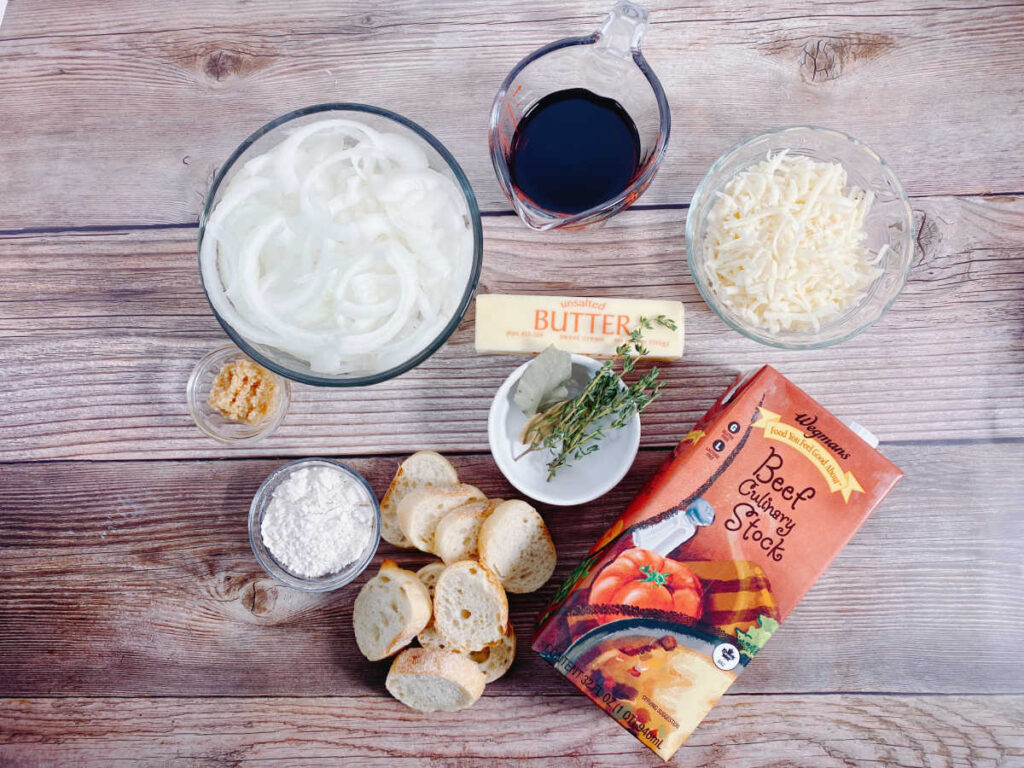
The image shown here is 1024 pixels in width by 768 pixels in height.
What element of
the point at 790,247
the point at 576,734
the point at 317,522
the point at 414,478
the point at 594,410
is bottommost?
the point at 576,734

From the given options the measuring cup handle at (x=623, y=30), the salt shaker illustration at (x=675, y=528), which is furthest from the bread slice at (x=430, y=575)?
the measuring cup handle at (x=623, y=30)

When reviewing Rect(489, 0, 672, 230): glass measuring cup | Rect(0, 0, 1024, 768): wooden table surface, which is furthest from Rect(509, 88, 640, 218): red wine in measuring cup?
Rect(0, 0, 1024, 768): wooden table surface

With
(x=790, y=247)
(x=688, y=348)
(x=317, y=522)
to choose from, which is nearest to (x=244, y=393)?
(x=317, y=522)

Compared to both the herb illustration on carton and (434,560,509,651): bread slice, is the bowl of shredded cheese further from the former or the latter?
(434,560,509,651): bread slice

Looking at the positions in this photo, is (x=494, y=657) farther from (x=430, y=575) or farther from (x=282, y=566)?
(x=282, y=566)

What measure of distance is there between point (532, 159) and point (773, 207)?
0.39 metres

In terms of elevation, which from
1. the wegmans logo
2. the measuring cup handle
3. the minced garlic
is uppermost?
the measuring cup handle

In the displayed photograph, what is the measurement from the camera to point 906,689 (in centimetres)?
128

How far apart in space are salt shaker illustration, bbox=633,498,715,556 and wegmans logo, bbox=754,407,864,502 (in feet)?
0.49

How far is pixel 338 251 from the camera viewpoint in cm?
103

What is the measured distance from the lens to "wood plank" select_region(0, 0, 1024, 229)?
1281mm

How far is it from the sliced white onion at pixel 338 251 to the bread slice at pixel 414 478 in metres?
0.23

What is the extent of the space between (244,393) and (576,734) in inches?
33.1

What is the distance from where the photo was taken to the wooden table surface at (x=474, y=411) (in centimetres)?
127
